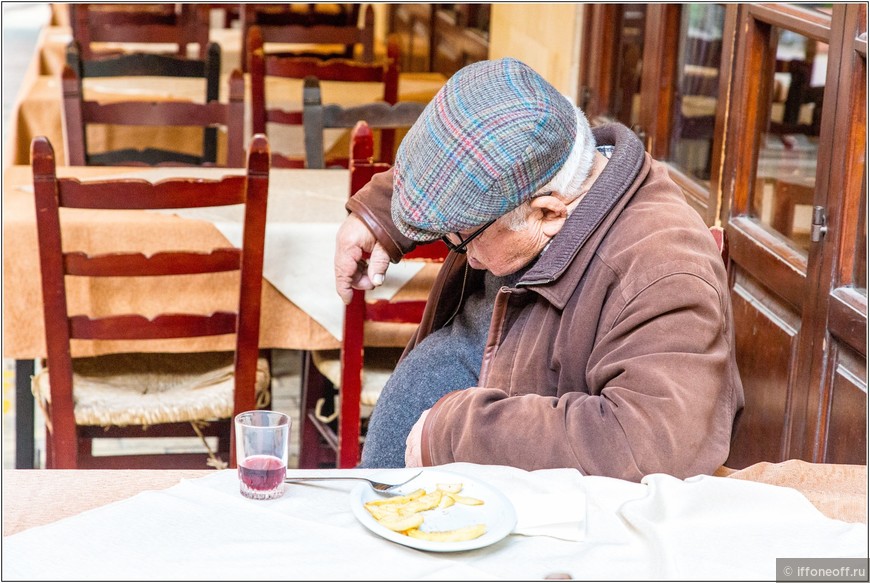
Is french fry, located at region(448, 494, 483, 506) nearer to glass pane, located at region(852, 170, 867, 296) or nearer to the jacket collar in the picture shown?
the jacket collar

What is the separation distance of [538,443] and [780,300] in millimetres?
1100

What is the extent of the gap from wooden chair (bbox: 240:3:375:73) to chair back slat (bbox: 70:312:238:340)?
2228 millimetres

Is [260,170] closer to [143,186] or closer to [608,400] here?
[143,186]

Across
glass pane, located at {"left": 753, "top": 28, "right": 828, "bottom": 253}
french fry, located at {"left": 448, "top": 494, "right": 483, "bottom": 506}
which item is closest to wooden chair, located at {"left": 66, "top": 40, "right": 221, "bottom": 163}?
glass pane, located at {"left": 753, "top": 28, "right": 828, "bottom": 253}

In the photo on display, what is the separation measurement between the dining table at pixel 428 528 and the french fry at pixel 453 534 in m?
0.01

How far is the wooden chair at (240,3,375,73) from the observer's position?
4641 mm

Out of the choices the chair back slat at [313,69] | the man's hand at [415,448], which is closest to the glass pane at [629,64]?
the chair back slat at [313,69]

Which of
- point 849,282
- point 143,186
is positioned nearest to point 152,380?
point 143,186

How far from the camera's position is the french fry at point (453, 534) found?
3.61 feet

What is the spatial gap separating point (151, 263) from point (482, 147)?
3.89ft

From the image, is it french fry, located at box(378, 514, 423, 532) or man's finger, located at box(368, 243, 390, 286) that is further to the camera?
man's finger, located at box(368, 243, 390, 286)

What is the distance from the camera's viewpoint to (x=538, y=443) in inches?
51.6

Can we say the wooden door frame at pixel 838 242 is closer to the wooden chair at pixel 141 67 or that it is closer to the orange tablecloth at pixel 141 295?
the orange tablecloth at pixel 141 295

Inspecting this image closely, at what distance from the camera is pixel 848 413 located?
185 centimetres
